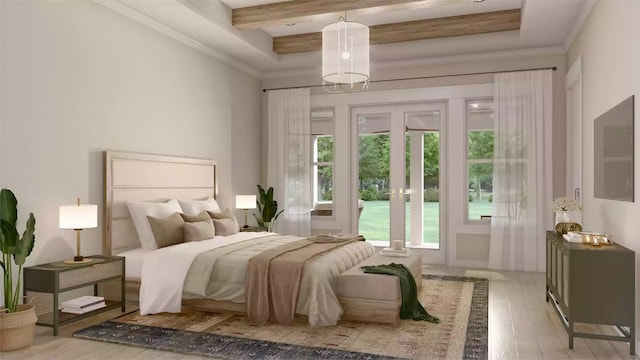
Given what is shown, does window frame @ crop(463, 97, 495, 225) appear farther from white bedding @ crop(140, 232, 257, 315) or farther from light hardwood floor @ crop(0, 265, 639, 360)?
white bedding @ crop(140, 232, 257, 315)

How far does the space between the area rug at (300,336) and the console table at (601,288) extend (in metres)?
0.68

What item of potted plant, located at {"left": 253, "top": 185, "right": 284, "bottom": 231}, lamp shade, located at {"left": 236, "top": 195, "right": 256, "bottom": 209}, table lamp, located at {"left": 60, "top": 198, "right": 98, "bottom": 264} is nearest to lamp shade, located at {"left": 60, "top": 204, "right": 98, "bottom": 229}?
table lamp, located at {"left": 60, "top": 198, "right": 98, "bottom": 264}

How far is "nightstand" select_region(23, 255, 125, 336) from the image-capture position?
3.48 meters

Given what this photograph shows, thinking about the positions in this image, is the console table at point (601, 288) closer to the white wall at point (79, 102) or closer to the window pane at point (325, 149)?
the white wall at point (79, 102)

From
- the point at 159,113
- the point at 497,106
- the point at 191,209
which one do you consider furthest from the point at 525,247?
the point at 159,113

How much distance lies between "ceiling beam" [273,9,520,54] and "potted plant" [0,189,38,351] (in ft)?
13.7

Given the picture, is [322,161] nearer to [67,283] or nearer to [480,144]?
[480,144]

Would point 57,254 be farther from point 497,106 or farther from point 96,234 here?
point 497,106

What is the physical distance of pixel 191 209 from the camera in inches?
206

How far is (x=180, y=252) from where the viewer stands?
13.6ft

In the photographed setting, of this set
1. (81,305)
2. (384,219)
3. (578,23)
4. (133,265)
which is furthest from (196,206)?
(578,23)

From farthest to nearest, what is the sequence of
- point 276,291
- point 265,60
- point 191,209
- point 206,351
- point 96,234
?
point 265,60
point 191,209
point 96,234
point 276,291
point 206,351

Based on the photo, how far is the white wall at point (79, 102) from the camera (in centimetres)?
369

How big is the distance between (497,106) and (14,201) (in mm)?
5396
